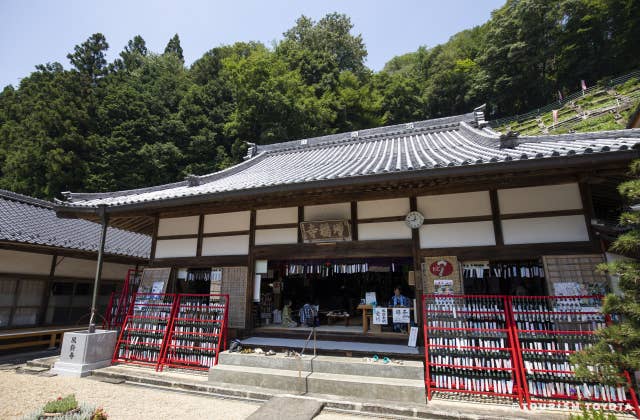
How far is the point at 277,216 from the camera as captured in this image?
9.38 meters

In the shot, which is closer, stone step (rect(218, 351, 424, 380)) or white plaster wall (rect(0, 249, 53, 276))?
stone step (rect(218, 351, 424, 380))

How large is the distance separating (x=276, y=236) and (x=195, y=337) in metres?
3.34

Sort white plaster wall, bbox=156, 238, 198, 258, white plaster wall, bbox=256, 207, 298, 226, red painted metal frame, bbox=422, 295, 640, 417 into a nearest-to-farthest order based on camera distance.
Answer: red painted metal frame, bbox=422, 295, 640, 417
white plaster wall, bbox=256, 207, 298, 226
white plaster wall, bbox=156, 238, 198, 258

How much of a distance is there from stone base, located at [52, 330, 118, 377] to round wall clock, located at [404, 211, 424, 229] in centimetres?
860

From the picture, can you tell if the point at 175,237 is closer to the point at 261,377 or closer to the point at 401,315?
the point at 261,377

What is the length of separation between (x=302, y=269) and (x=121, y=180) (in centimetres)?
2677

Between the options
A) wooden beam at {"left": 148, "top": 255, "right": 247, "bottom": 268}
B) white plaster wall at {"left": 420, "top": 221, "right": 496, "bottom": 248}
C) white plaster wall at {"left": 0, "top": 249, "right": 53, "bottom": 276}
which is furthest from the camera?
white plaster wall at {"left": 0, "top": 249, "right": 53, "bottom": 276}

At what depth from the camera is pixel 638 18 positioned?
31250 millimetres

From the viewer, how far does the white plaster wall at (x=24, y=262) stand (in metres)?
11.3

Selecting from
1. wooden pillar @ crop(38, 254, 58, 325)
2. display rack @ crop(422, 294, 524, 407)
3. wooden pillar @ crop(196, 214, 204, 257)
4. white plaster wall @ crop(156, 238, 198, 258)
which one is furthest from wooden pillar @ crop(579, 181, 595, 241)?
wooden pillar @ crop(38, 254, 58, 325)

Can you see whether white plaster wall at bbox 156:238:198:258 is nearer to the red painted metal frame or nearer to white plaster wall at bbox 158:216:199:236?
white plaster wall at bbox 158:216:199:236

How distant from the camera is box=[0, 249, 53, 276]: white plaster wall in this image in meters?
11.3

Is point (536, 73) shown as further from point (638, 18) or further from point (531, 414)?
point (531, 414)

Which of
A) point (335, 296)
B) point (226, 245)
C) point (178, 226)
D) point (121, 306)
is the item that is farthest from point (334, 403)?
point (335, 296)
